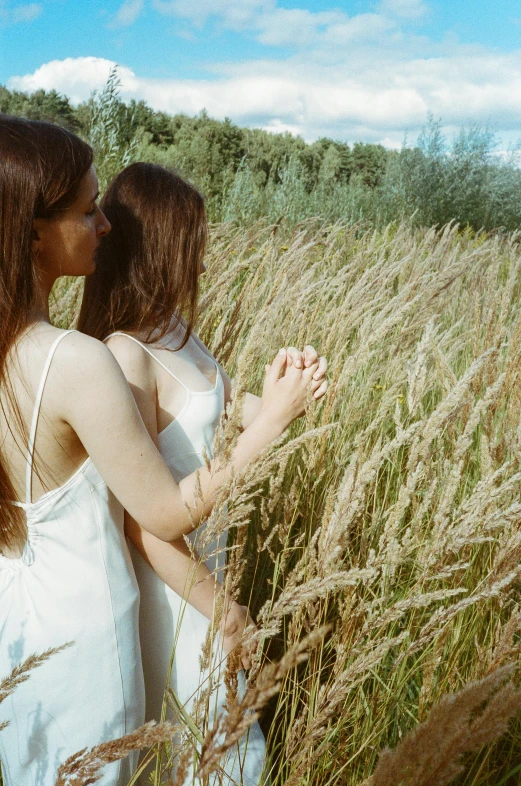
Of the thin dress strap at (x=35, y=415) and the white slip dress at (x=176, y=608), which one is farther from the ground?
the thin dress strap at (x=35, y=415)

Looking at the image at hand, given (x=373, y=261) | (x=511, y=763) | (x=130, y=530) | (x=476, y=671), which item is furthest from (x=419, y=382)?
(x=373, y=261)

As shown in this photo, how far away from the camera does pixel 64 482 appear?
1.19 meters

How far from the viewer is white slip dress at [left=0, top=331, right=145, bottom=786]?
1.20 m

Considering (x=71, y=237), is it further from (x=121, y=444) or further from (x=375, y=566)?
(x=375, y=566)

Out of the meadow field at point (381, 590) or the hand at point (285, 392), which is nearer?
the meadow field at point (381, 590)

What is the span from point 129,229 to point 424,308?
4.03 feet

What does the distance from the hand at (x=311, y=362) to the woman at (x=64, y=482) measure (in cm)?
3

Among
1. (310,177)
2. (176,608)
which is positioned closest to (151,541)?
(176,608)

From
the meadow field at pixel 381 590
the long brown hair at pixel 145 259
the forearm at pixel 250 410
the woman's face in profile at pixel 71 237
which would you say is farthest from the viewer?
the forearm at pixel 250 410

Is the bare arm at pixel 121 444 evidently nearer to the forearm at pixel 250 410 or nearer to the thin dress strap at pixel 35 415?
the thin dress strap at pixel 35 415

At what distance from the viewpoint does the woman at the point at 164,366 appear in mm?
1351

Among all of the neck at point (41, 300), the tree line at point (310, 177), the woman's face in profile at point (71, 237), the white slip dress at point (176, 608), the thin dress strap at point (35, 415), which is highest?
the tree line at point (310, 177)

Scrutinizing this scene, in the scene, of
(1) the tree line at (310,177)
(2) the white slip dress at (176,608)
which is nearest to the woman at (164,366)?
(2) the white slip dress at (176,608)

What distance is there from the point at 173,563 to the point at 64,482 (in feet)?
1.01
